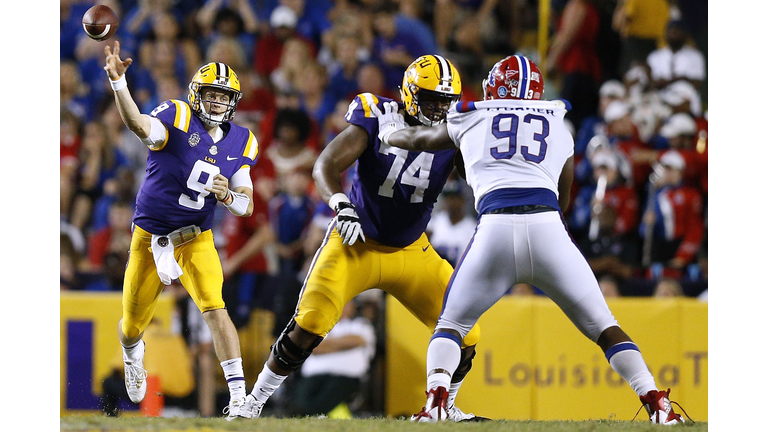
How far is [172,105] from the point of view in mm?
4695

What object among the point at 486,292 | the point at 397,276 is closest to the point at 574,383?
the point at 397,276

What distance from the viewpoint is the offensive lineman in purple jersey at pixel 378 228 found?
180 inches

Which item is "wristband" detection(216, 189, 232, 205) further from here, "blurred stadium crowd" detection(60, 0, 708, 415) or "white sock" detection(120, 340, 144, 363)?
"blurred stadium crowd" detection(60, 0, 708, 415)

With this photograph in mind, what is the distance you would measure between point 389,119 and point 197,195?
3.69 ft

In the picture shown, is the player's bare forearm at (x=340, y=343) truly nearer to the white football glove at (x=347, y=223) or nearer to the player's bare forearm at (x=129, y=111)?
the white football glove at (x=347, y=223)

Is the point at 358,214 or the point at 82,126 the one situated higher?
the point at 82,126

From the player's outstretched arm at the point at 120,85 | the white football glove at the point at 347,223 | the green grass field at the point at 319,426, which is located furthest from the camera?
the white football glove at the point at 347,223

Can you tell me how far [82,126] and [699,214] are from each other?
19.9ft

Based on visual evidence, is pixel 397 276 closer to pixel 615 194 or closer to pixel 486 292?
pixel 486 292

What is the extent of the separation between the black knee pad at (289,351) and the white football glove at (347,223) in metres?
0.58

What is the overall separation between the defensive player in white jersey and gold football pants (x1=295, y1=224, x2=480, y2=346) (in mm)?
739

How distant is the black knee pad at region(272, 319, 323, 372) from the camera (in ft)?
15.1

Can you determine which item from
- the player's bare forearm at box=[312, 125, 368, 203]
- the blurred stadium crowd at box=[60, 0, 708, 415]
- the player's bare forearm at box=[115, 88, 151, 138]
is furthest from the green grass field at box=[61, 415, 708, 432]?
the blurred stadium crowd at box=[60, 0, 708, 415]

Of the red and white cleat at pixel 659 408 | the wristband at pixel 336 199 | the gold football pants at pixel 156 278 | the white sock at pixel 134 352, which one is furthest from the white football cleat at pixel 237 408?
the red and white cleat at pixel 659 408
